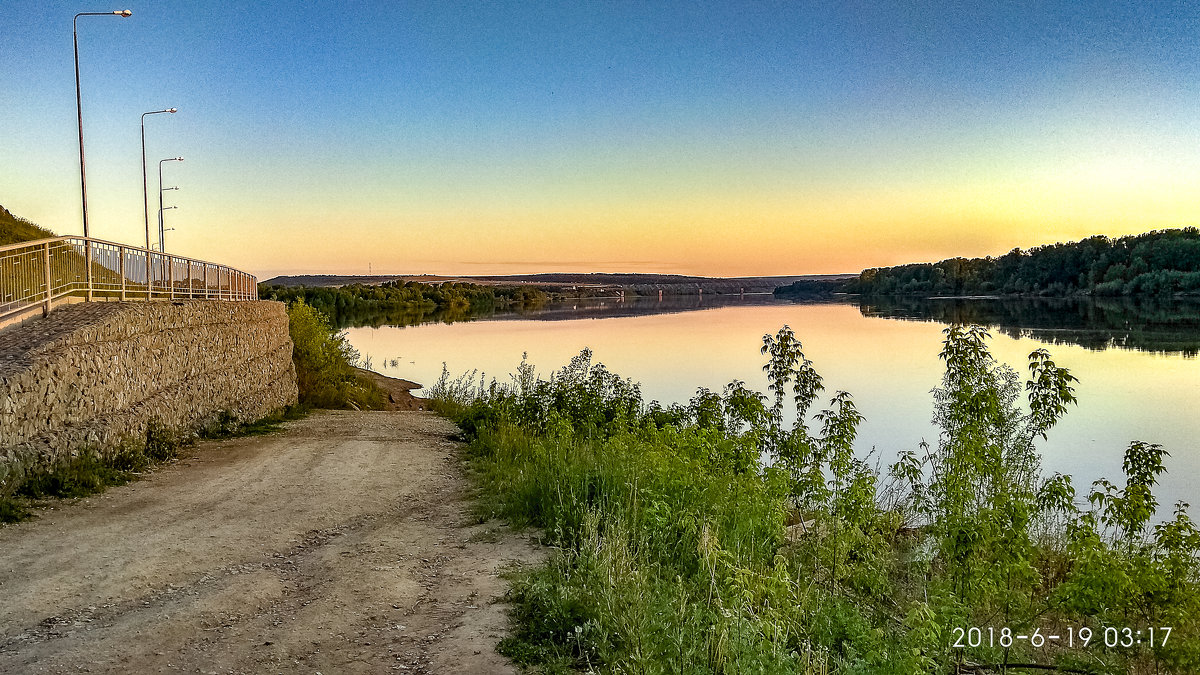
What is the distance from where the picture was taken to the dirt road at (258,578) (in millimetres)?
5773

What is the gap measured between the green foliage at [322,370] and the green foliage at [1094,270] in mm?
103243

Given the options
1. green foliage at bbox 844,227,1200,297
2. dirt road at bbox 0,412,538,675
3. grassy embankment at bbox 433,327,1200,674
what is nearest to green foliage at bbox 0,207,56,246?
dirt road at bbox 0,412,538,675

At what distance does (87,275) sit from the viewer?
14289mm

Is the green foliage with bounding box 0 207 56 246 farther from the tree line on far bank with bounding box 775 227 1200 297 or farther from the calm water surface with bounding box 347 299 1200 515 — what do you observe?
the tree line on far bank with bounding box 775 227 1200 297

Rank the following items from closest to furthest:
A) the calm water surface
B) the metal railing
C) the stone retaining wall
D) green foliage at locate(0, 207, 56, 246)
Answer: the stone retaining wall, the metal railing, the calm water surface, green foliage at locate(0, 207, 56, 246)

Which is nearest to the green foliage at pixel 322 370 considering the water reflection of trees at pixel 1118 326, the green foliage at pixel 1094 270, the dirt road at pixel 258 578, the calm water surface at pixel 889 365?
the calm water surface at pixel 889 365

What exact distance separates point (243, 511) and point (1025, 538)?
9378 millimetres

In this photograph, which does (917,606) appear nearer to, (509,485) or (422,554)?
(422,554)

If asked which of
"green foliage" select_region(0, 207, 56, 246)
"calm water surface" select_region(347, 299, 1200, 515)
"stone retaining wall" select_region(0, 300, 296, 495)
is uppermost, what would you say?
"green foliage" select_region(0, 207, 56, 246)

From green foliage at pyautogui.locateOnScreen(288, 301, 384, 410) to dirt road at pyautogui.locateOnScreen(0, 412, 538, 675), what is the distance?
1311 centimetres

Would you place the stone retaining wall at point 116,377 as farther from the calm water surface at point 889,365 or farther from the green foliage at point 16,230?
the green foliage at point 16,230

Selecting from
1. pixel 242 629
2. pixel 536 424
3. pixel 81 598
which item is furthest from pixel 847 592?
pixel 536 424

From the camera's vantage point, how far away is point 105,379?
40.1ft

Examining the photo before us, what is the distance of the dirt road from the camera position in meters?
5.77
